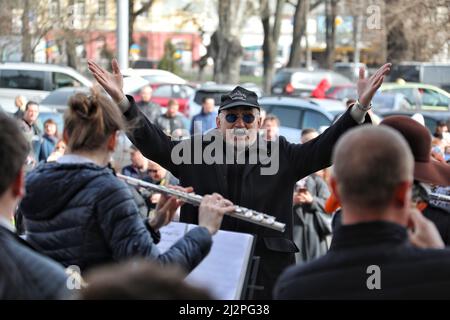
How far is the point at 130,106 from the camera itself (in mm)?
5148

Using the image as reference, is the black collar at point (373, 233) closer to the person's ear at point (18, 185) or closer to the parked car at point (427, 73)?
the person's ear at point (18, 185)

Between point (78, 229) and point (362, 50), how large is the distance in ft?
170

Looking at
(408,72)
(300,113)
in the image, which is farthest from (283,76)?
(300,113)

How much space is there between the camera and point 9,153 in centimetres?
302

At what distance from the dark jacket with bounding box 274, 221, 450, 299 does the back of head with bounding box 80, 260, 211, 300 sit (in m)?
0.76

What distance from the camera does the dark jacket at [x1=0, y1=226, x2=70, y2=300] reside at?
2904 mm

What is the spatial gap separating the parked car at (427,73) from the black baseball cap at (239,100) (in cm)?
2359

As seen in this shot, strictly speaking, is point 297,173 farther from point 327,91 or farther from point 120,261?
point 327,91

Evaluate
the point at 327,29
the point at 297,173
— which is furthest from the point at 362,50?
the point at 297,173

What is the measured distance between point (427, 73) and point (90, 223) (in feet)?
91.3

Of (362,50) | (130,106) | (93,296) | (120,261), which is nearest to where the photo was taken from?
(93,296)

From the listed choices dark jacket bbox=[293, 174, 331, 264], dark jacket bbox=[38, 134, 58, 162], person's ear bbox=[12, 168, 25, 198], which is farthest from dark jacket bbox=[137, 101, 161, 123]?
person's ear bbox=[12, 168, 25, 198]

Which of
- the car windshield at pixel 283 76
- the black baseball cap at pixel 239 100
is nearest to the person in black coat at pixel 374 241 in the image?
the black baseball cap at pixel 239 100

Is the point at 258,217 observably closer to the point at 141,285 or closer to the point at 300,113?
the point at 141,285
